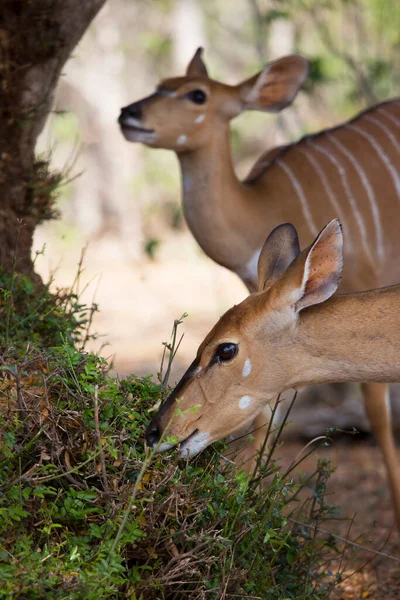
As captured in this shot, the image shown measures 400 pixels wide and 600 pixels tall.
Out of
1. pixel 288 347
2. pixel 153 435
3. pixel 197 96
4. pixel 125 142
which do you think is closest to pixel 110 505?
pixel 153 435

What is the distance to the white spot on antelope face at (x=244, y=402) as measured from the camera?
301 cm

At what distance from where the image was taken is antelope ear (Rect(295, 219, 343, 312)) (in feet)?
9.39

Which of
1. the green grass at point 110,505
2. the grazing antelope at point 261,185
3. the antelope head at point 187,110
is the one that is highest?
the antelope head at point 187,110

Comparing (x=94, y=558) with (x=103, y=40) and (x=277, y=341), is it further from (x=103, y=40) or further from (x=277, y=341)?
(x=103, y=40)

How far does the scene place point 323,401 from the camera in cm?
684

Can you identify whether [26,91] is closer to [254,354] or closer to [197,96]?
[197,96]

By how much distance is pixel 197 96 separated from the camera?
467 cm

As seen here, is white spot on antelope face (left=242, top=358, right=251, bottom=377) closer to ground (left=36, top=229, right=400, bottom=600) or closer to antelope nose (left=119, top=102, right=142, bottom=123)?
ground (left=36, top=229, right=400, bottom=600)

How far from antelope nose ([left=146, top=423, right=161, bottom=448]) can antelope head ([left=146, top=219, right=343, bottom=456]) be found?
0.15 metres

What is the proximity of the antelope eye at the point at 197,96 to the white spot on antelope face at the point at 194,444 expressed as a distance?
7.33 ft

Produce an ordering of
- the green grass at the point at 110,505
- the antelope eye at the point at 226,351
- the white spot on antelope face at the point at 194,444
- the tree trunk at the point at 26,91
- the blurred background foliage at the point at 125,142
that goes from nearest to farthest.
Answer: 1. the green grass at the point at 110,505
2. the white spot on antelope face at the point at 194,444
3. the antelope eye at the point at 226,351
4. the tree trunk at the point at 26,91
5. the blurred background foliage at the point at 125,142

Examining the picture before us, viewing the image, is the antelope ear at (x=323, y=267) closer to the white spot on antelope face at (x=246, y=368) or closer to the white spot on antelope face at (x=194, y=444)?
the white spot on antelope face at (x=246, y=368)

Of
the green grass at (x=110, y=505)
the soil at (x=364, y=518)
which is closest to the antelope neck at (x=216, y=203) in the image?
the soil at (x=364, y=518)

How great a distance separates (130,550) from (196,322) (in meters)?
7.57
